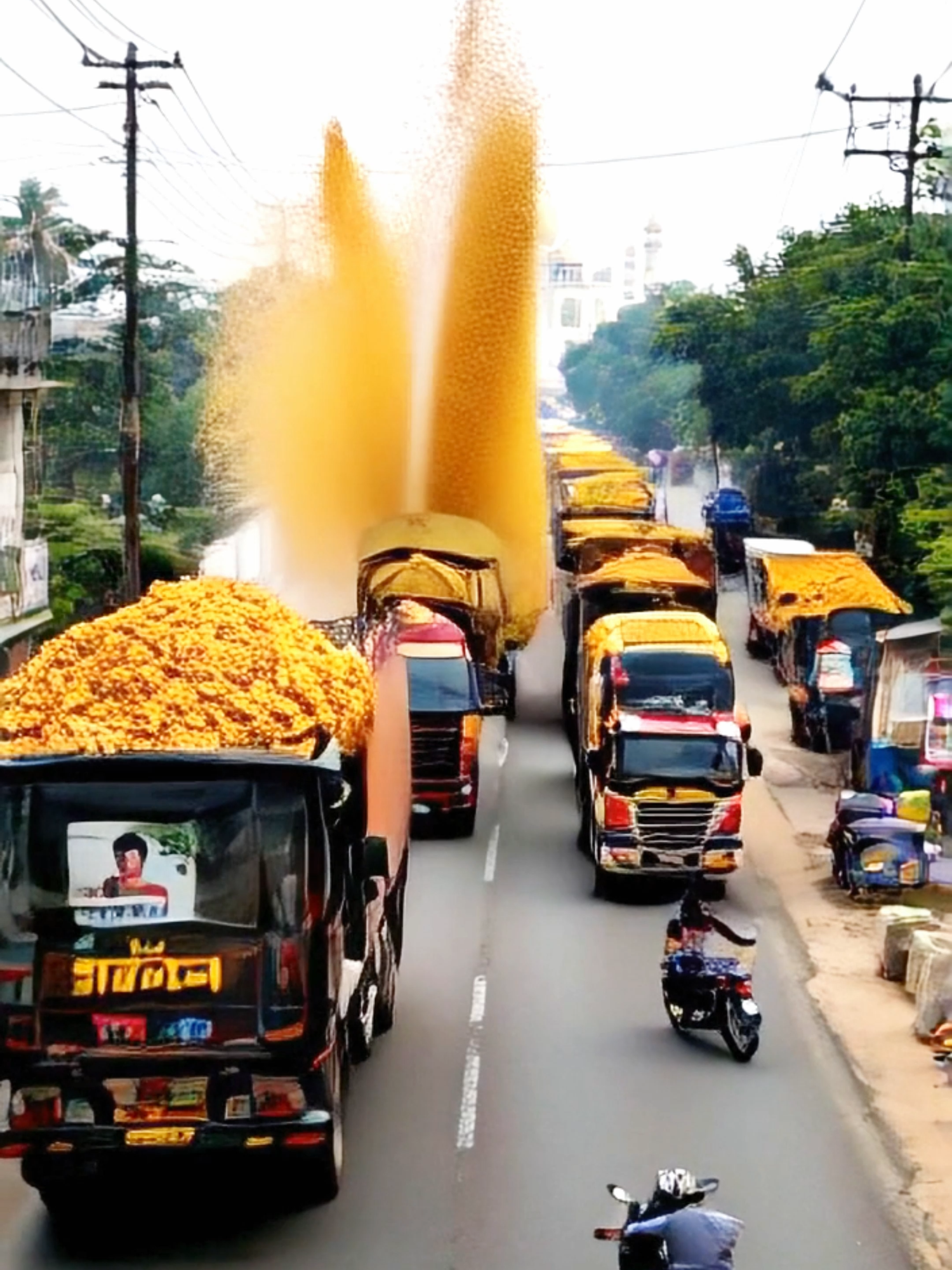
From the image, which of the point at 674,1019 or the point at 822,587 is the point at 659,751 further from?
the point at 822,587

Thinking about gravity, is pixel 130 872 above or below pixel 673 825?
above

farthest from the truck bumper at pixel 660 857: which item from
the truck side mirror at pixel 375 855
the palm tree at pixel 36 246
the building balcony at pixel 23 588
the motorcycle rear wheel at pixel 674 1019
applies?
the palm tree at pixel 36 246

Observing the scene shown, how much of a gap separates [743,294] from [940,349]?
19.6 m

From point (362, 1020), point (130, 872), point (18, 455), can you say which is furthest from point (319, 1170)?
point (18, 455)

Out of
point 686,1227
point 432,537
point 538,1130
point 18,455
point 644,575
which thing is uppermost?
point 18,455

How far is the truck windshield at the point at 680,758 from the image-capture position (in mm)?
19328

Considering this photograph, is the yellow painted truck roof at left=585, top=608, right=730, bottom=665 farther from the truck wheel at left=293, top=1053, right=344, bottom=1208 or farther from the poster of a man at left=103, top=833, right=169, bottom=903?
the poster of a man at left=103, top=833, right=169, bottom=903

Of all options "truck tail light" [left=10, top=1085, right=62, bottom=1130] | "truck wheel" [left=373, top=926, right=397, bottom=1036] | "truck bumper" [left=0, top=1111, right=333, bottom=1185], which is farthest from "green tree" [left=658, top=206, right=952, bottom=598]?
"truck tail light" [left=10, top=1085, right=62, bottom=1130]

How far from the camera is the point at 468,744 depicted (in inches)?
886

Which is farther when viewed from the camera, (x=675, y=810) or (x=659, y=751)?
(x=659, y=751)

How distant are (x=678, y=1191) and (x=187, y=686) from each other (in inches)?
156

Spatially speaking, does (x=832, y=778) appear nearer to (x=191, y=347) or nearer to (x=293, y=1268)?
(x=293, y=1268)

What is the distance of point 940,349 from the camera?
33.0m

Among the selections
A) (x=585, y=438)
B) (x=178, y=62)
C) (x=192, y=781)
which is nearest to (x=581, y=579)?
(x=178, y=62)
